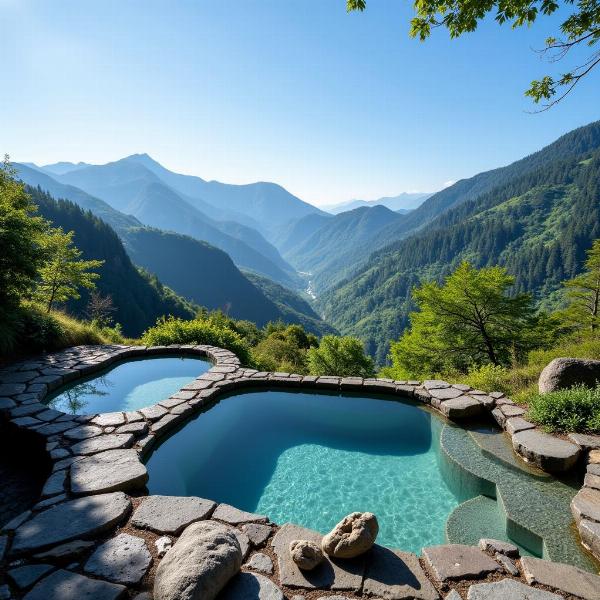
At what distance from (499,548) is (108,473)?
12.1 feet

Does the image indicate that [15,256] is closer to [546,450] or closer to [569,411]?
[546,450]

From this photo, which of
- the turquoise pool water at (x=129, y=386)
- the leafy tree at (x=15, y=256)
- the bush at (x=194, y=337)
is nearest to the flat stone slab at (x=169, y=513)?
the turquoise pool water at (x=129, y=386)

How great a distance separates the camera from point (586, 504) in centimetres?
331

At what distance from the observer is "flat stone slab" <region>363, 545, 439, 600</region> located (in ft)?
7.75

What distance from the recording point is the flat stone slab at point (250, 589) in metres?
2.28

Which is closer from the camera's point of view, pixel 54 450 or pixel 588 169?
pixel 54 450

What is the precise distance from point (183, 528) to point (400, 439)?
3.48 m

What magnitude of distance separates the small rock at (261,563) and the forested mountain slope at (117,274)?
68.0 m

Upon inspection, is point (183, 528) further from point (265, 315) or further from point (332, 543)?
point (265, 315)

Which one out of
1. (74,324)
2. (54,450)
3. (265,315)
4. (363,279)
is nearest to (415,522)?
(54,450)

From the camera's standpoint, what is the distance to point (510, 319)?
15.0 m

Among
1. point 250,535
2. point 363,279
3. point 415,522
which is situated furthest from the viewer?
point 363,279

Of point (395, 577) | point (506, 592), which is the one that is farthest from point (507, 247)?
point (395, 577)

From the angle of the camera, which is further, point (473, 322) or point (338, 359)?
point (473, 322)
